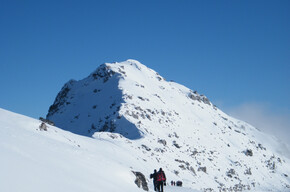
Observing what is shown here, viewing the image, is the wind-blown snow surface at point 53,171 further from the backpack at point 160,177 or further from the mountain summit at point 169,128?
the mountain summit at point 169,128

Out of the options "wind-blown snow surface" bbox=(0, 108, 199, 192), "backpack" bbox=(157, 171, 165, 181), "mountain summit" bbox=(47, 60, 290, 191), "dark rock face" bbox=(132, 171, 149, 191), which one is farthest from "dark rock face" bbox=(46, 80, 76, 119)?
"wind-blown snow surface" bbox=(0, 108, 199, 192)

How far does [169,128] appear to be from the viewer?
262ft

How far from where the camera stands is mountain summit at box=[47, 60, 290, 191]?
65500 mm

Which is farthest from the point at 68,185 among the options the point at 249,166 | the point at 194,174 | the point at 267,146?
the point at 267,146

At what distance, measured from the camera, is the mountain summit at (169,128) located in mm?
65500

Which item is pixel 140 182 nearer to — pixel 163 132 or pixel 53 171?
pixel 53 171

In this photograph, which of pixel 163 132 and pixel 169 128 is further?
pixel 169 128

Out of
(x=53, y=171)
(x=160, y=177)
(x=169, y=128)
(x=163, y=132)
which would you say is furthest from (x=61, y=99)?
(x=53, y=171)

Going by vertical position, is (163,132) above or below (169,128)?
below

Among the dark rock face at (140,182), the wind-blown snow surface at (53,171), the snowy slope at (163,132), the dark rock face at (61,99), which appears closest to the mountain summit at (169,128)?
the snowy slope at (163,132)

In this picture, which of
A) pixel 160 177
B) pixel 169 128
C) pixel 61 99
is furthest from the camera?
pixel 61 99

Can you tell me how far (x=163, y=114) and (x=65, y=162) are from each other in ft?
234

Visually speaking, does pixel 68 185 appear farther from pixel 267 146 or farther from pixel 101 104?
pixel 267 146

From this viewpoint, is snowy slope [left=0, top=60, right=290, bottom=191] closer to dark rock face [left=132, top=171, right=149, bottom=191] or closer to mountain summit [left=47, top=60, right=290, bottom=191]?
mountain summit [left=47, top=60, right=290, bottom=191]
